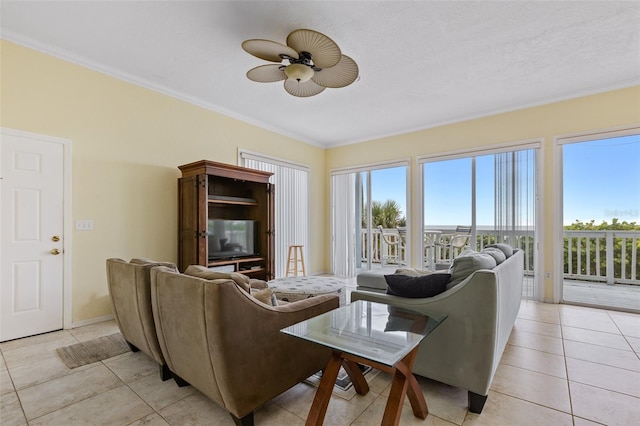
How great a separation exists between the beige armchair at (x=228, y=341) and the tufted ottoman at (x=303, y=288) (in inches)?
43.6

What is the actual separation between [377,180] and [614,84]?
134 inches

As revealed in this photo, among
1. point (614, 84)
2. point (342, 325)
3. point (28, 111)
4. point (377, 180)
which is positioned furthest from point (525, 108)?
point (28, 111)

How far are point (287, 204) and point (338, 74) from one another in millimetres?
3181

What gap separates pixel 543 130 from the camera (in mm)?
4051

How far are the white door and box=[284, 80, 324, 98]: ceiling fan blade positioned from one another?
235 centimetres

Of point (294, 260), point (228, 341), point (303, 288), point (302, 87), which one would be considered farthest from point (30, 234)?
point (294, 260)

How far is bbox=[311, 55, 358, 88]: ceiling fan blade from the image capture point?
2406 millimetres

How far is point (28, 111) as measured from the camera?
2.79 meters

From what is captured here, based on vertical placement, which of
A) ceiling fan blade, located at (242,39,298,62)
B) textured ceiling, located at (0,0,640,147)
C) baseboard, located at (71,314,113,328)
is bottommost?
baseboard, located at (71,314,113,328)

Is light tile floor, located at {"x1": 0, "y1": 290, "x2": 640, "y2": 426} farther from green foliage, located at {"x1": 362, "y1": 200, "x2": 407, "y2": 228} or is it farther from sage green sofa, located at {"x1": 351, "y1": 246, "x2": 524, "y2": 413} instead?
green foliage, located at {"x1": 362, "y1": 200, "x2": 407, "y2": 228}

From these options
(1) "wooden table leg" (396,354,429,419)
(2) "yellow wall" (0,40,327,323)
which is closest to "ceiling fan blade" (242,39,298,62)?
(2) "yellow wall" (0,40,327,323)

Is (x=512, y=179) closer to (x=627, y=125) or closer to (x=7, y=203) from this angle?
(x=627, y=125)

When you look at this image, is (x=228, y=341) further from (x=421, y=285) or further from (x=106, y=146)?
(x=106, y=146)

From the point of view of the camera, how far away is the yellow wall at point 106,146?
281 cm
